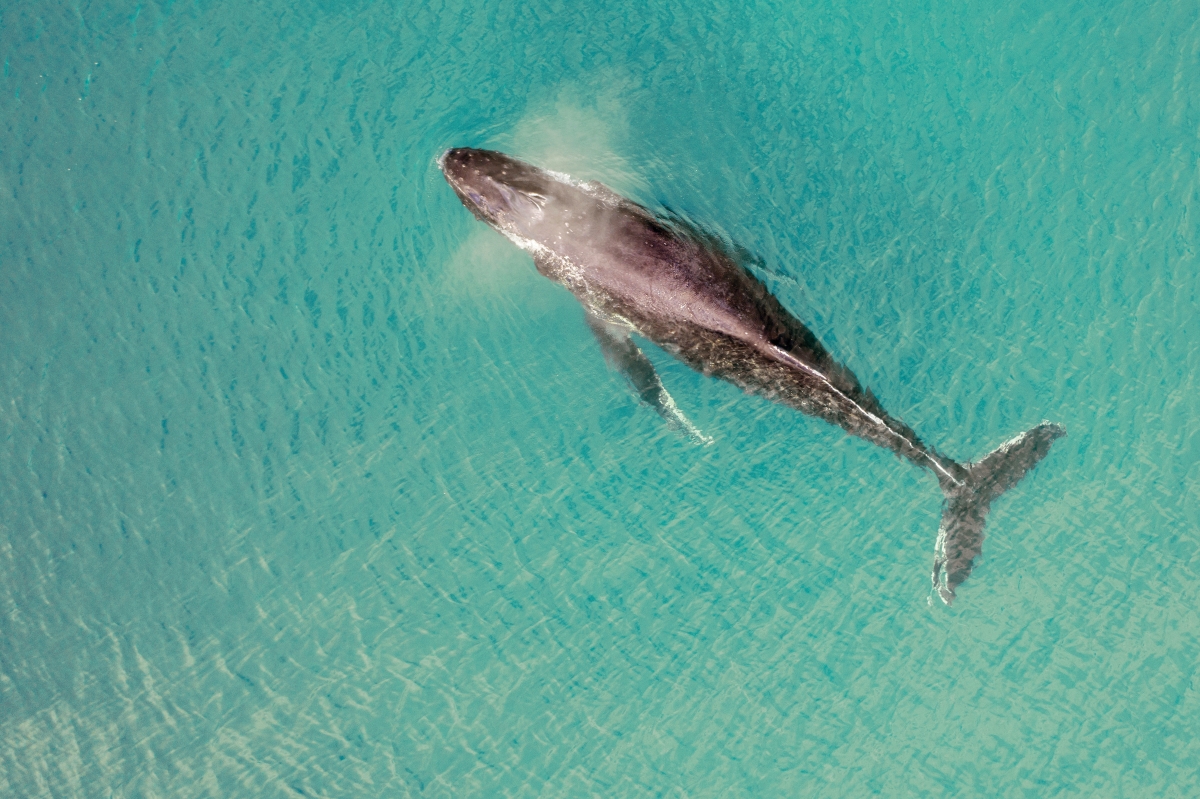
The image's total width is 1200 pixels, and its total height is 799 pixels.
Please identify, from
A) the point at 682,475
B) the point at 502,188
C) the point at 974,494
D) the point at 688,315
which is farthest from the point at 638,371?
the point at 974,494

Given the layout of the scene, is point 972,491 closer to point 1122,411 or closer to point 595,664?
point 1122,411

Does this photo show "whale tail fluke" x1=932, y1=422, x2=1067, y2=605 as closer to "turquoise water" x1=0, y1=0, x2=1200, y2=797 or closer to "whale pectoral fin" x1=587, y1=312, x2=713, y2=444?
"turquoise water" x1=0, y1=0, x2=1200, y2=797

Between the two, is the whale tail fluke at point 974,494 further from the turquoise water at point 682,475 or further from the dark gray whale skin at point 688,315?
the turquoise water at point 682,475

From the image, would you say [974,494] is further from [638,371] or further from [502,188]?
[502,188]

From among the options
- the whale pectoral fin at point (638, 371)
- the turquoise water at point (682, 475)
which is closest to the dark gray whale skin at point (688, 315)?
the whale pectoral fin at point (638, 371)

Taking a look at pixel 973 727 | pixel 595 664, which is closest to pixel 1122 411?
pixel 973 727
